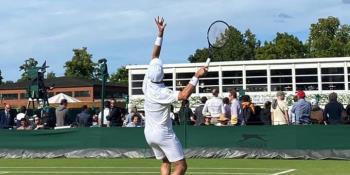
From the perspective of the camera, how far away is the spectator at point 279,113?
17.4 meters

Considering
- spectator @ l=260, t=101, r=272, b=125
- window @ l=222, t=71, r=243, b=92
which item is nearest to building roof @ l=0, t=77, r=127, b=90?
window @ l=222, t=71, r=243, b=92

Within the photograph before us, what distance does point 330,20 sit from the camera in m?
97.2

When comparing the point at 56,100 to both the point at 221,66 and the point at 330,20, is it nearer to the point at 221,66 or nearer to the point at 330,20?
the point at 221,66

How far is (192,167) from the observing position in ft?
48.5

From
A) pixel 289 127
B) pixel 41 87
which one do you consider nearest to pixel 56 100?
pixel 41 87

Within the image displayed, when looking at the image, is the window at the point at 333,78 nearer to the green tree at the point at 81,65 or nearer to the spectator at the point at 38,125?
the green tree at the point at 81,65

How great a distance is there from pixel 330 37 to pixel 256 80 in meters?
14.0

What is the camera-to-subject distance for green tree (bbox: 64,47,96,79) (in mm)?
103312

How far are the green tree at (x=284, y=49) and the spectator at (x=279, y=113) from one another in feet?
277

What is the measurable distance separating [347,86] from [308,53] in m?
12.9

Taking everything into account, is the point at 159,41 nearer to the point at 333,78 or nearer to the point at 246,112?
the point at 246,112

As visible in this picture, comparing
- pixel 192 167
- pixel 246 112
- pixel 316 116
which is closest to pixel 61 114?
pixel 246 112

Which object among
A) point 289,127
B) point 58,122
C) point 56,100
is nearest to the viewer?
point 289,127

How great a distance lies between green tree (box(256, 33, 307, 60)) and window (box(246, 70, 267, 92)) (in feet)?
20.2
